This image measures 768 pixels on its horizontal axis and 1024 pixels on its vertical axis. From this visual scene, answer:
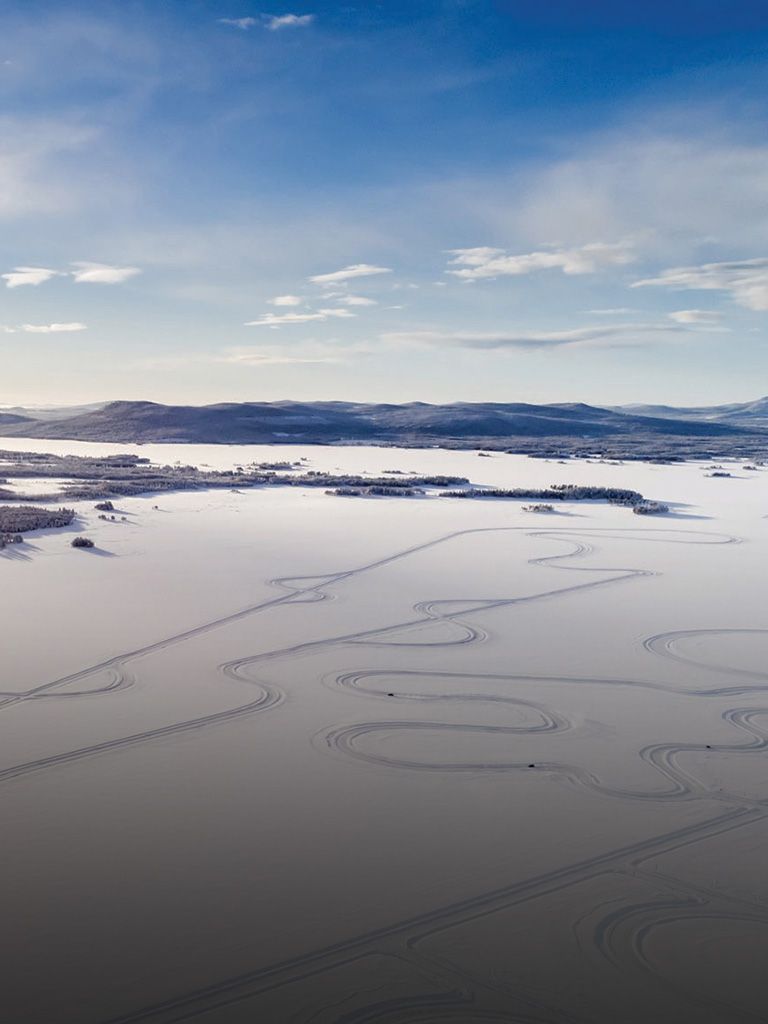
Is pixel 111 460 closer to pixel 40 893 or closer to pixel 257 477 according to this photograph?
pixel 257 477

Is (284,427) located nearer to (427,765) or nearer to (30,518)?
(30,518)

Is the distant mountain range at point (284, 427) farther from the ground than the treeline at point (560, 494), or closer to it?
farther from the ground

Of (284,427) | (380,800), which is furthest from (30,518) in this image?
(284,427)

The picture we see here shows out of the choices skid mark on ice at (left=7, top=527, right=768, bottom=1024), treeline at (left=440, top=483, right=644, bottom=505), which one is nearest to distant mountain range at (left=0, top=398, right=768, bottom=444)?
treeline at (left=440, top=483, right=644, bottom=505)

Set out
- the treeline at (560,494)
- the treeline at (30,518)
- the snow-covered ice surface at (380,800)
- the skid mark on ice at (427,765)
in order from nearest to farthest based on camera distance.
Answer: the skid mark on ice at (427,765) < the snow-covered ice surface at (380,800) < the treeline at (30,518) < the treeline at (560,494)

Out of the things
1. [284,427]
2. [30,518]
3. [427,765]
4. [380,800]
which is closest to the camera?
[380,800]

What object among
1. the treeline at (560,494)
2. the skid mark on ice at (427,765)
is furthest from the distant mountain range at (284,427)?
the skid mark on ice at (427,765)

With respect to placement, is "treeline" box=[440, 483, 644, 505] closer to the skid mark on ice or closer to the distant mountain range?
the skid mark on ice

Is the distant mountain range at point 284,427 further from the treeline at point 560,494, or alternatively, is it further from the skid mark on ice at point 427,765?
the skid mark on ice at point 427,765

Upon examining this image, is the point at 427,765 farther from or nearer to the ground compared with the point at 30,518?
nearer to the ground
